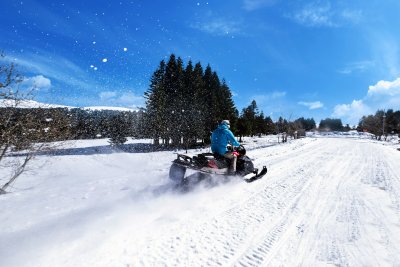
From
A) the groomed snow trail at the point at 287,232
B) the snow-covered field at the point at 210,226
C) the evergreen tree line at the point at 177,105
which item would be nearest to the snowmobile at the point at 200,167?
the snow-covered field at the point at 210,226

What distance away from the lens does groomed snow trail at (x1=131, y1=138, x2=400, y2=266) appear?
414 centimetres

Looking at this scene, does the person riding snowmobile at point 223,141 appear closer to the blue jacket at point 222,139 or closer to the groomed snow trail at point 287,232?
the blue jacket at point 222,139

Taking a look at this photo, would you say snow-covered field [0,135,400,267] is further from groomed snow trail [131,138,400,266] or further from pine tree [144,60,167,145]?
pine tree [144,60,167,145]

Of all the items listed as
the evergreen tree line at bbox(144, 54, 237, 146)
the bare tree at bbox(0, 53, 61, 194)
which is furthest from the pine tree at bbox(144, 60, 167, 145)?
the bare tree at bbox(0, 53, 61, 194)

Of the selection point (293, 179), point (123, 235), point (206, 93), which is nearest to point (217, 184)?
point (293, 179)

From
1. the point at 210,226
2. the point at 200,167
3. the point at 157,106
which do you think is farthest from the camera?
the point at 157,106

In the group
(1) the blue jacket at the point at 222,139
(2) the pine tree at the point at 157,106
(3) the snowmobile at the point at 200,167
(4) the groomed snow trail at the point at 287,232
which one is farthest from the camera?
(2) the pine tree at the point at 157,106

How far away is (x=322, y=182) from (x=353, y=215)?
A: 11.8ft

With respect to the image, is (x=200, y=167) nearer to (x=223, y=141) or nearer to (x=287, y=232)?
(x=223, y=141)

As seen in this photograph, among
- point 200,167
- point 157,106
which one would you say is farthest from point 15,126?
point 157,106

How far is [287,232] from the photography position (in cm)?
514

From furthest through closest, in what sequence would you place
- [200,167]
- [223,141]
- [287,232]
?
1. [223,141]
2. [200,167]
3. [287,232]

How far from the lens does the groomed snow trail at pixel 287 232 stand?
4.14m

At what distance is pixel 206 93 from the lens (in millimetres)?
50688
